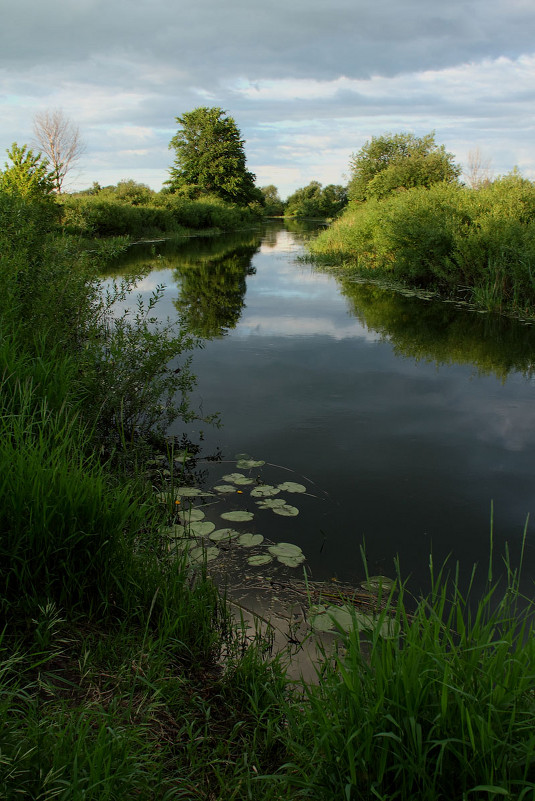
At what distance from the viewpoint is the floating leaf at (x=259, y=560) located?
3.35 metres

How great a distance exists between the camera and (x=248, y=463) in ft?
15.6

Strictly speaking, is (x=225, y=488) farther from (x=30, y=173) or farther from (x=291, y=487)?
(x=30, y=173)

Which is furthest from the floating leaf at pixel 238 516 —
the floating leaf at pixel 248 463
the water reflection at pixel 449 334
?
the water reflection at pixel 449 334

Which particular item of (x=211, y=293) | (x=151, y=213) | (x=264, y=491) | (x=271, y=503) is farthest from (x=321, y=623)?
(x=151, y=213)

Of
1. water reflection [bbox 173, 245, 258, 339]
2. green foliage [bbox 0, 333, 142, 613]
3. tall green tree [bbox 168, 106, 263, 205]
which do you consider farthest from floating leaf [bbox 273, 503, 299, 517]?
tall green tree [bbox 168, 106, 263, 205]

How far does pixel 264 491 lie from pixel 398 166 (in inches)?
1089

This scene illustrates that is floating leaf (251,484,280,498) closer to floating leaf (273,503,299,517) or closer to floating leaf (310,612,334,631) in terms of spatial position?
floating leaf (273,503,299,517)

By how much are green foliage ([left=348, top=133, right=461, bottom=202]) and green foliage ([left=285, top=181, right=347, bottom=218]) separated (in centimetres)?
4821

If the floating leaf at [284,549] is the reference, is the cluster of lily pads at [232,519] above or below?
above

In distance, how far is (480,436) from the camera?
A: 226 inches

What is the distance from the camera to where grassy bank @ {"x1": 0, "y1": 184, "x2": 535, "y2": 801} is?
62.1 inches

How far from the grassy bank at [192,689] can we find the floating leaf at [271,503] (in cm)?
97

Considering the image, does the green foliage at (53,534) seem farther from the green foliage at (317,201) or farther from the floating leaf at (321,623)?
the green foliage at (317,201)

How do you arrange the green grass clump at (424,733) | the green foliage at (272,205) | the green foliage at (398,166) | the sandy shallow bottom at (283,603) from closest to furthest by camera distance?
the green grass clump at (424,733)
the sandy shallow bottom at (283,603)
the green foliage at (398,166)
the green foliage at (272,205)
